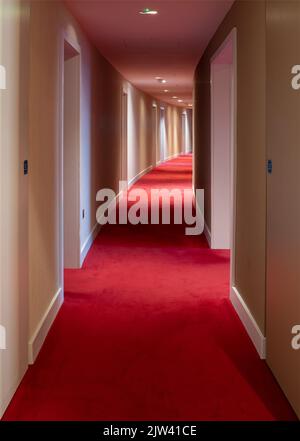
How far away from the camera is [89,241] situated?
22.9 feet

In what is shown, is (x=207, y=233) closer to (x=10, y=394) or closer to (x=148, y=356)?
(x=148, y=356)

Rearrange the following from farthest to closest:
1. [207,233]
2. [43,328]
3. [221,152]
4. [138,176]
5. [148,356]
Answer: [138,176] < [207,233] < [221,152] < [43,328] < [148,356]

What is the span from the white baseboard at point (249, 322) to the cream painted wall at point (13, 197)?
4.54ft

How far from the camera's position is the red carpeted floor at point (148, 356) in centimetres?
283

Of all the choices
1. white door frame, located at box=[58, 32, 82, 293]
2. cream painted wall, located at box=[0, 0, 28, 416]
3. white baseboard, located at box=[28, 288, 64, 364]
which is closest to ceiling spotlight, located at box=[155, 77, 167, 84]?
white door frame, located at box=[58, 32, 82, 293]

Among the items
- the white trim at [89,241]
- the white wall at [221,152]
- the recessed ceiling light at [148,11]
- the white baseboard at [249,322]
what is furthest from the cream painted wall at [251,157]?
the white trim at [89,241]

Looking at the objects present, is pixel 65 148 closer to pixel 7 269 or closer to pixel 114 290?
pixel 114 290

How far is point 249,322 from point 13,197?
1.88 meters

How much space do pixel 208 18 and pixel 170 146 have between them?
2060 cm

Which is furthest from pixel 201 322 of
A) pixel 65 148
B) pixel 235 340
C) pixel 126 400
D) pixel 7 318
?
pixel 65 148

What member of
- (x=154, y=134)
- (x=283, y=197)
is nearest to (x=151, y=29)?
(x=283, y=197)

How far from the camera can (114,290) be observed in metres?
5.10

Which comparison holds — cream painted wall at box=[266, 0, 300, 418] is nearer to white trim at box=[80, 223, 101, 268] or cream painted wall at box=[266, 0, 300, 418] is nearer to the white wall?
white trim at box=[80, 223, 101, 268]

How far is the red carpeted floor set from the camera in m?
2.83
